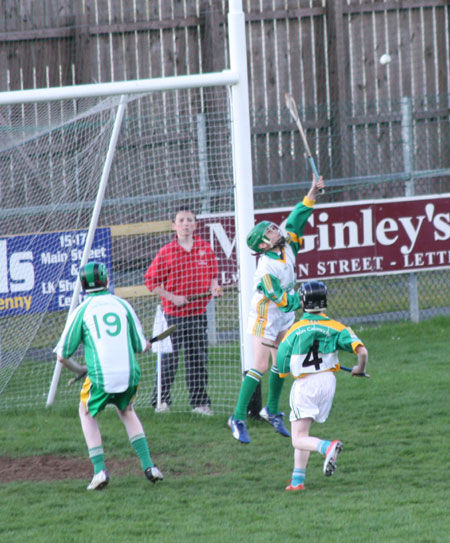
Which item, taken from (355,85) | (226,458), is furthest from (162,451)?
(355,85)

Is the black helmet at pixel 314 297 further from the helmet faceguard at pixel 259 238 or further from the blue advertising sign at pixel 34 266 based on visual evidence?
the blue advertising sign at pixel 34 266

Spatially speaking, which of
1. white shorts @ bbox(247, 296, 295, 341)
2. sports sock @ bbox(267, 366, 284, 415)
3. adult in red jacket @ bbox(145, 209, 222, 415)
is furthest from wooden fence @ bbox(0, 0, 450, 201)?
sports sock @ bbox(267, 366, 284, 415)

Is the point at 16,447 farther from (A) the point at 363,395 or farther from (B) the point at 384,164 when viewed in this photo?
(B) the point at 384,164

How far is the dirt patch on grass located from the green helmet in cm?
128

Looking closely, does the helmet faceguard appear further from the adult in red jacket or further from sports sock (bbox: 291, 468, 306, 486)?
sports sock (bbox: 291, 468, 306, 486)

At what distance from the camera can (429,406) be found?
824 centimetres

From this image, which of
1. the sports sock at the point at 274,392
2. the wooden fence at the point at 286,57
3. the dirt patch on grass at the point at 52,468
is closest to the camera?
the dirt patch on grass at the point at 52,468

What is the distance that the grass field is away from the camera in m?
5.34

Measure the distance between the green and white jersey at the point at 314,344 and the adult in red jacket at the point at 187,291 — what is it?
2297 millimetres

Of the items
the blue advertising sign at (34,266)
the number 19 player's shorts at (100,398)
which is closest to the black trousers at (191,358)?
the blue advertising sign at (34,266)

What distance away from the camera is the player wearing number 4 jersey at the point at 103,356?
20.3 ft

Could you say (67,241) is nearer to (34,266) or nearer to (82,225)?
(34,266)

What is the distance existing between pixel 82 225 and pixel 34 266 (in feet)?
3.33

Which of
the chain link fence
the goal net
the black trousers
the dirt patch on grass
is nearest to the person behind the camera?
the dirt patch on grass
